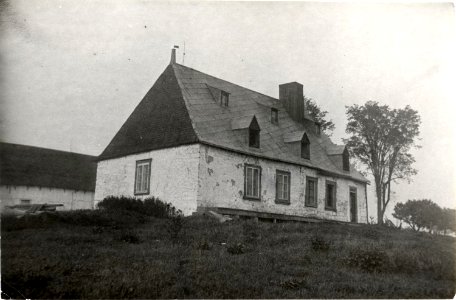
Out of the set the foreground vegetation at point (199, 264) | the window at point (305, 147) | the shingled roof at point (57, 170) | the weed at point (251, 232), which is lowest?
the foreground vegetation at point (199, 264)

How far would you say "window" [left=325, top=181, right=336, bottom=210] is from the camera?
81.1 ft

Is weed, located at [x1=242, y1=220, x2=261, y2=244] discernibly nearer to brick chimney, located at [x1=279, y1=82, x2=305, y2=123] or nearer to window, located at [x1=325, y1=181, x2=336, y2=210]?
window, located at [x1=325, y1=181, x2=336, y2=210]

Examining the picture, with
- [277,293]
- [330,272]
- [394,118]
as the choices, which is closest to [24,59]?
[277,293]

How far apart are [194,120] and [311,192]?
325 inches

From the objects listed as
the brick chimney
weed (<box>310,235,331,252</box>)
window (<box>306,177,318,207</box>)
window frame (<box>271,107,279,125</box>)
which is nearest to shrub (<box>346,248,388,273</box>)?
weed (<box>310,235,331,252</box>)

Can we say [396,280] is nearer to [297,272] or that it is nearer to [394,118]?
[297,272]

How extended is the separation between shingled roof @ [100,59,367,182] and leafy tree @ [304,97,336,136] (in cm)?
1013

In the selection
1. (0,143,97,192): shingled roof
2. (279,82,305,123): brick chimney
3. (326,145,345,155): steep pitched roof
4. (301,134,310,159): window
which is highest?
(279,82,305,123): brick chimney

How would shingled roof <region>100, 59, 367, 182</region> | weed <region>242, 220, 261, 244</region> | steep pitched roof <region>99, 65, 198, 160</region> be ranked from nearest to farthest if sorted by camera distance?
weed <region>242, 220, 261, 244</region>, steep pitched roof <region>99, 65, 198, 160</region>, shingled roof <region>100, 59, 367, 182</region>

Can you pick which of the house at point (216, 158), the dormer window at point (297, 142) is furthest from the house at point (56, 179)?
the dormer window at point (297, 142)

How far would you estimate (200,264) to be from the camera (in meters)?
9.35

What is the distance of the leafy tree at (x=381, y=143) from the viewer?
66.7 feet

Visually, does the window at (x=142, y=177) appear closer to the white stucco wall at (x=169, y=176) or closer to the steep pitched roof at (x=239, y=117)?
the white stucco wall at (x=169, y=176)

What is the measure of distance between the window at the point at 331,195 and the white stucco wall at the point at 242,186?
0.28 meters
